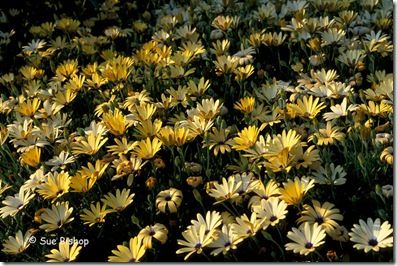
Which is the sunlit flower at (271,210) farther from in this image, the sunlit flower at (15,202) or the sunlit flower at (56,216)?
the sunlit flower at (15,202)

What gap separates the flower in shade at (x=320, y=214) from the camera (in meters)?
2.08

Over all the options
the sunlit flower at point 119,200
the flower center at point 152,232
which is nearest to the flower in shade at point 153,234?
the flower center at point 152,232

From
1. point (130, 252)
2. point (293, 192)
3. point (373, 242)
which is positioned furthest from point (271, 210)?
point (130, 252)

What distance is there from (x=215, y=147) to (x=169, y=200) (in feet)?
0.95

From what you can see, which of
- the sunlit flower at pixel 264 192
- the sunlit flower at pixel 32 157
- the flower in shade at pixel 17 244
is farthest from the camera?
the sunlit flower at pixel 32 157

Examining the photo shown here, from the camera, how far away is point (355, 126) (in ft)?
8.11

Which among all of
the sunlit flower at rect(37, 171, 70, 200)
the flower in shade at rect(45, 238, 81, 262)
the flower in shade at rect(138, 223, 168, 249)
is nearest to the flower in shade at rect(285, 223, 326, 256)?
the flower in shade at rect(138, 223, 168, 249)

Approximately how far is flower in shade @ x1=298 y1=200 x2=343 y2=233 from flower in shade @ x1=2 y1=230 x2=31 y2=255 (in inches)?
35.4

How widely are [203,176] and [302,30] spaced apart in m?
1.10

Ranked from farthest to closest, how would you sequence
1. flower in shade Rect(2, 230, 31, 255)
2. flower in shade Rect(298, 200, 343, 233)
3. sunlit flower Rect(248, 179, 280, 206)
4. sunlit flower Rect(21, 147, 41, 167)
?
1. sunlit flower Rect(21, 147, 41, 167)
2. flower in shade Rect(2, 230, 31, 255)
3. sunlit flower Rect(248, 179, 280, 206)
4. flower in shade Rect(298, 200, 343, 233)

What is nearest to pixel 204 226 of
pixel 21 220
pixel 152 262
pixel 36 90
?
pixel 152 262

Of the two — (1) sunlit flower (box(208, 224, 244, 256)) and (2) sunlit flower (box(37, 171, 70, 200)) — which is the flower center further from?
(2) sunlit flower (box(37, 171, 70, 200))

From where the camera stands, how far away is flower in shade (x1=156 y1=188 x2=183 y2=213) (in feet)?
7.50

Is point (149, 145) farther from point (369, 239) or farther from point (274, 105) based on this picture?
point (369, 239)
